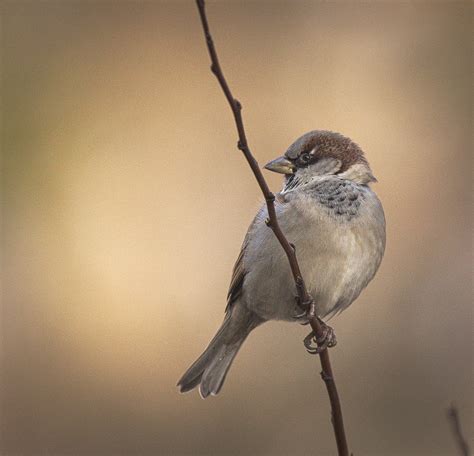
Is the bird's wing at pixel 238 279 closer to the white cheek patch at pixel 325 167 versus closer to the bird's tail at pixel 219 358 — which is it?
the bird's tail at pixel 219 358

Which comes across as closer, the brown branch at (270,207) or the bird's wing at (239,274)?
the brown branch at (270,207)

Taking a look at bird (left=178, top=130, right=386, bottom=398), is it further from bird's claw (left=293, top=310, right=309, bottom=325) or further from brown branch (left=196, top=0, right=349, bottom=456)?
brown branch (left=196, top=0, right=349, bottom=456)

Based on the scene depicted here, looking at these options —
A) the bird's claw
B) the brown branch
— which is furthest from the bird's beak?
the brown branch

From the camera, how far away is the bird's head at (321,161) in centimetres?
286

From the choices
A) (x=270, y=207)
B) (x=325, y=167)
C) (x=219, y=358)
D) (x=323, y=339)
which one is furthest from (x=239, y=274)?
(x=270, y=207)

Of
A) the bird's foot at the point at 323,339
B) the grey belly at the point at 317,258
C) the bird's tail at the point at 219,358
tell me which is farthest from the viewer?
the bird's tail at the point at 219,358

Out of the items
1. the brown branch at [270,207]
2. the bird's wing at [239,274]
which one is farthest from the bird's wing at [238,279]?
the brown branch at [270,207]

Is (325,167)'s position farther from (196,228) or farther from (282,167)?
(196,228)

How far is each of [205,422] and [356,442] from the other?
0.80 m

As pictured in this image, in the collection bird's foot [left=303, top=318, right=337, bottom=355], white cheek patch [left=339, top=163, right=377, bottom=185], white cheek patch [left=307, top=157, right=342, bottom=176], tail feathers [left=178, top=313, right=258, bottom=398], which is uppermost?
white cheek patch [left=307, top=157, right=342, bottom=176]

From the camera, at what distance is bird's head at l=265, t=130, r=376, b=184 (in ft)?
9.37

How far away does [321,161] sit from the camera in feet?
9.45

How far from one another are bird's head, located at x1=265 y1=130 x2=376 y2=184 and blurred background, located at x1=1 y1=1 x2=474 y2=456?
147 centimetres

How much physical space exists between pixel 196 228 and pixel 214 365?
1.90 metres
